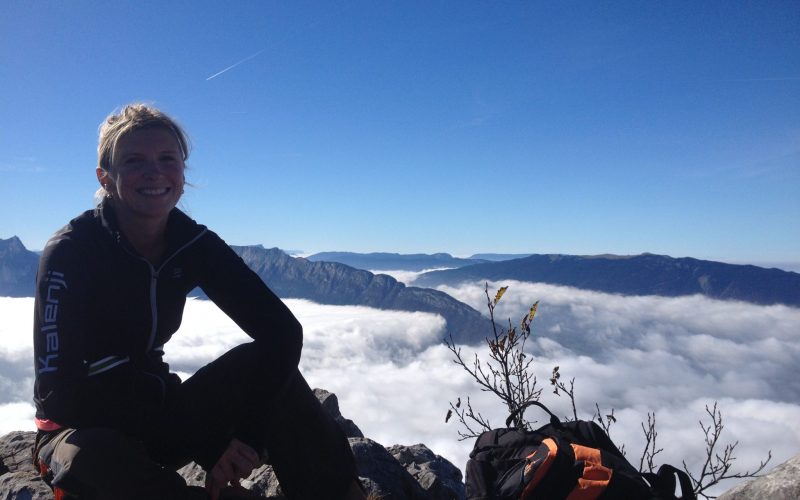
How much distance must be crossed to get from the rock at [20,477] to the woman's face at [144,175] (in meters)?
2.49

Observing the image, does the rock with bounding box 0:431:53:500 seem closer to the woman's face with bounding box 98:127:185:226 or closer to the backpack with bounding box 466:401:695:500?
Result: the woman's face with bounding box 98:127:185:226

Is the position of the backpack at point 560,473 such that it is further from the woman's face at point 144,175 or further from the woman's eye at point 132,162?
the woman's eye at point 132,162

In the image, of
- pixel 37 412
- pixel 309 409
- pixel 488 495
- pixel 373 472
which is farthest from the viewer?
Result: pixel 373 472

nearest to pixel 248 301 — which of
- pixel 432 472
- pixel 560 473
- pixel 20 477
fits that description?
pixel 560 473

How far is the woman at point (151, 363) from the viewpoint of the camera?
2.87 metres

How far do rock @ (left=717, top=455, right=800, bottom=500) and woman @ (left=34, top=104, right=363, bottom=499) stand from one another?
312cm

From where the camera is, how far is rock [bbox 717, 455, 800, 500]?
11.7 ft

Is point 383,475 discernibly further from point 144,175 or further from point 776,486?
point 144,175

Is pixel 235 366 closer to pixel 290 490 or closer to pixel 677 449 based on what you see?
pixel 290 490

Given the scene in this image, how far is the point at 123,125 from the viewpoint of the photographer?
11.7 ft

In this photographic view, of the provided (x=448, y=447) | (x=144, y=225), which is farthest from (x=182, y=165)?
(x=448, y=447)

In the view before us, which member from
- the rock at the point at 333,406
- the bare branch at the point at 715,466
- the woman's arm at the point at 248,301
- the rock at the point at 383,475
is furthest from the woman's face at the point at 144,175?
the bare branch at the point at 715,466

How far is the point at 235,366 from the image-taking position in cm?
322

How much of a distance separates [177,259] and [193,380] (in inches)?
41.6
